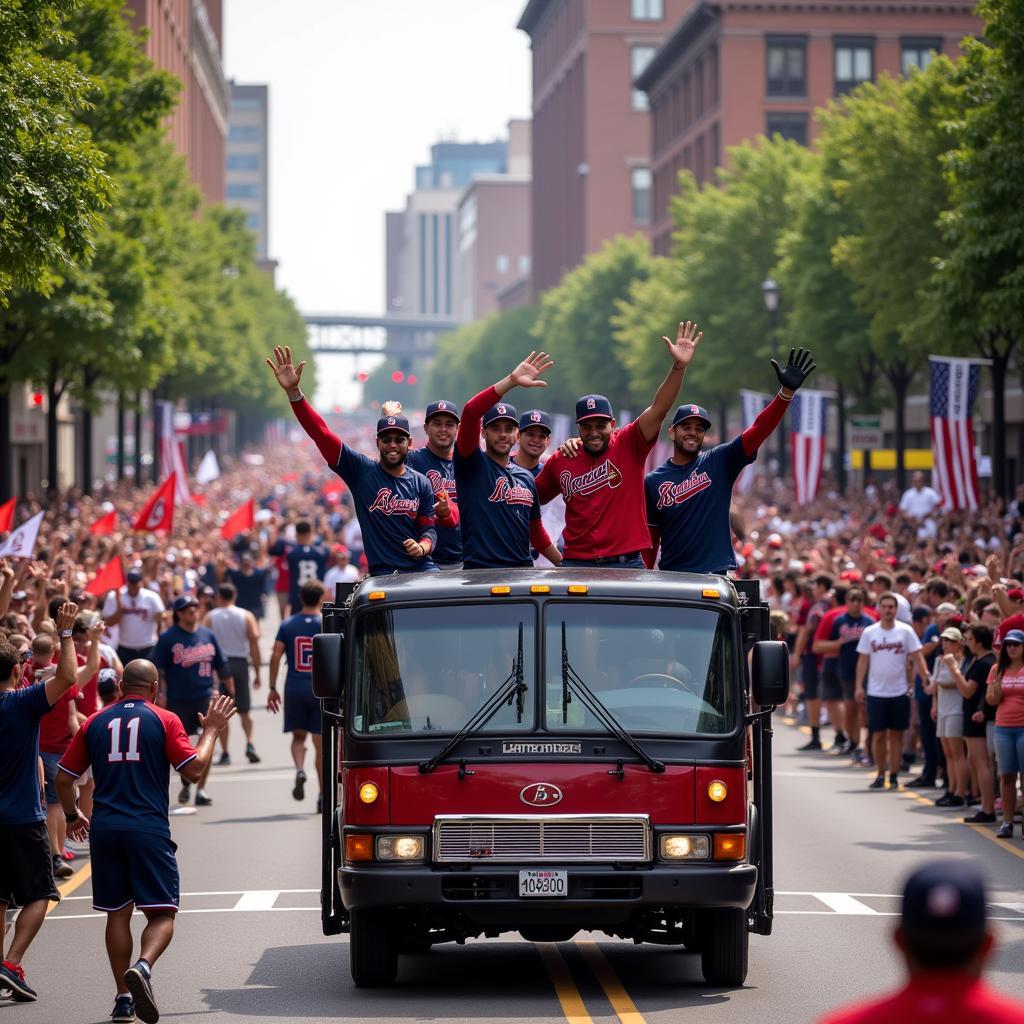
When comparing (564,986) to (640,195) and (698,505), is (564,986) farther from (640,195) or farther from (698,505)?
(640,195)

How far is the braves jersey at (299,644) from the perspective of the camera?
18.8 m

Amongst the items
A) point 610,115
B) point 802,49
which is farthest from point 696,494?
point 610,115

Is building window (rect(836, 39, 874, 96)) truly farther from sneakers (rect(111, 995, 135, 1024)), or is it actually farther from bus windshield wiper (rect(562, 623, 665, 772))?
sneakers (rect(111, 995, 135, 1024))

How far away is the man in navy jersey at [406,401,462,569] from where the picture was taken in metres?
12.2

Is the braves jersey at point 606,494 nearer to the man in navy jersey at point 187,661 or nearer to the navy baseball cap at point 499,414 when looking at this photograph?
the navy baseball cap at point 499,414

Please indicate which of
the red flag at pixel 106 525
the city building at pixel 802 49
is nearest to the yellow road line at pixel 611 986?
the red flag at pixel 106 525

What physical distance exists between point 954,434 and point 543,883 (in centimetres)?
2475

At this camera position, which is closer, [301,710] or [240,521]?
[301,710]

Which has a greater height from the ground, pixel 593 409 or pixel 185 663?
pixel 593 409

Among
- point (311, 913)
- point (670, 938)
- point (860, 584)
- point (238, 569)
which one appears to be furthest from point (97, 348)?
point (670, 938)

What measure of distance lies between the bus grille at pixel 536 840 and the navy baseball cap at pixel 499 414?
6.95ft

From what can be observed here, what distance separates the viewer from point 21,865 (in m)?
11.0

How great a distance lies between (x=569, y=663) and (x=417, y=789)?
3.16 ft

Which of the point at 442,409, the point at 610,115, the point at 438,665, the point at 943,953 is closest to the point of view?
the point at 943,953
